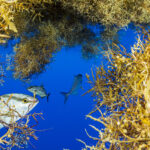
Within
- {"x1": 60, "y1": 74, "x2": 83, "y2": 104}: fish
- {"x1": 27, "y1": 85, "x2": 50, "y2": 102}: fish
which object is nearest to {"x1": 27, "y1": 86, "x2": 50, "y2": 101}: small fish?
{"x1": 27, "y1": 85, "x2": 50, "y2": 102}: fish

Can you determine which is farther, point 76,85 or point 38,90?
point 76,85

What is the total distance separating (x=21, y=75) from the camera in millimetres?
3654

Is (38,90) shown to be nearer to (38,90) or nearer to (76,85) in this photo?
(38,90)

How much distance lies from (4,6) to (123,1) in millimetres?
2280

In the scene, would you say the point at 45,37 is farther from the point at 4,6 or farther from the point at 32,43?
the point at 4,6

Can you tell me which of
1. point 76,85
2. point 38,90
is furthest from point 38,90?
point 76,85

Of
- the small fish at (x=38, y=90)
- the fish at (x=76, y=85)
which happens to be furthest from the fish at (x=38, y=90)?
the fish at (x=76, y=85)

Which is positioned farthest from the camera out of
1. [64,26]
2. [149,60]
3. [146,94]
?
[64,26]

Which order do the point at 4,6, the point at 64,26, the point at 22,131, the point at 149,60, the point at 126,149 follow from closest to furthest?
the point at 126,149 < the point at 149,60 < the point at 22,131 < the point at 4,6 < the point at 64,26

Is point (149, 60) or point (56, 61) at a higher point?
point (56, 61)

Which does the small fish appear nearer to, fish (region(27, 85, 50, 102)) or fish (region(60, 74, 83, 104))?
fish (region(27, 85, 50, 102))

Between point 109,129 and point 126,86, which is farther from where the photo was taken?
point 126,86

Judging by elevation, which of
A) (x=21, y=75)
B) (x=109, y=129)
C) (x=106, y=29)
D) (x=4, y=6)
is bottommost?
(x=109, y=129)

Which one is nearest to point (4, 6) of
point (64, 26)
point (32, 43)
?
point (32, 43)
